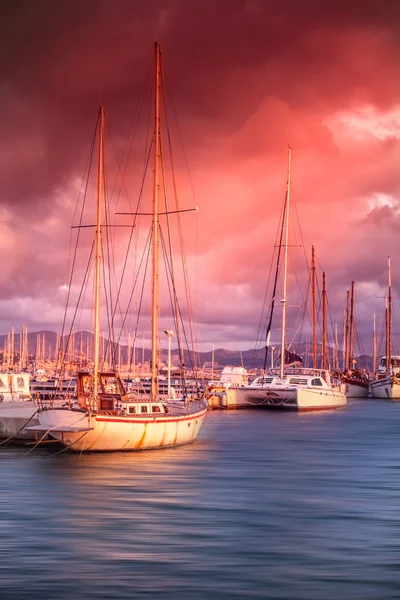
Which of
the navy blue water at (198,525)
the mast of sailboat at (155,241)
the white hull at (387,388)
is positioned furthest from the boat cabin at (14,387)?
the white hull at (387,388)

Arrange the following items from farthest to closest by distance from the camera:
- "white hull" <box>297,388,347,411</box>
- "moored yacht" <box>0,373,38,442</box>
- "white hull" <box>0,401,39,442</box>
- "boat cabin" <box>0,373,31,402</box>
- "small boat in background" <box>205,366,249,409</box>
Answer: "small boat in background" <box>205,366,249,409</box>, "white hull" <box>297,388,347,411</box>, "boat cabin" <box>0,373,31,402</box>, "white hull" <box>0,401,39,442</box>, "moored yacht" <box>0,373,38,442</box>

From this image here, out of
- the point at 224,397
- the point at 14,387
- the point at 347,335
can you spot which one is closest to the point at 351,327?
the point at 347,335

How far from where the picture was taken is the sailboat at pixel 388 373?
136 meters

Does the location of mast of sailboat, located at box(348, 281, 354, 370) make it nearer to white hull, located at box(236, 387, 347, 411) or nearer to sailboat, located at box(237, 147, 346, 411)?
sailboat, located at box(237, 147, 346, 411)

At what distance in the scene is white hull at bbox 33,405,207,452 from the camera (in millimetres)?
40062

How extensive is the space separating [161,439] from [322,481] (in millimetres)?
9219

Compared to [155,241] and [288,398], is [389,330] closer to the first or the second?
[288,398]

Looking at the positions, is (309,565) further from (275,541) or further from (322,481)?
(322,481)

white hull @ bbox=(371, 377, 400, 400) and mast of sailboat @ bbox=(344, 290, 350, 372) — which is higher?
mast of sailboat @ bbox=(344, 290, 350, 372)

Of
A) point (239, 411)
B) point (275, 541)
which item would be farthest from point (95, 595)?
point (239, 411)

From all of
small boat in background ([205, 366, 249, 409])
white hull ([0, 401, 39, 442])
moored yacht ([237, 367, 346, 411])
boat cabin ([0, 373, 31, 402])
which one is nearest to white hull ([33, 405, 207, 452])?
white hull ([0, 401, 39, 442])

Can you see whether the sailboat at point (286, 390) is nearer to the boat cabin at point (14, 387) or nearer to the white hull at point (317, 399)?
the white hull at point (317, 399)

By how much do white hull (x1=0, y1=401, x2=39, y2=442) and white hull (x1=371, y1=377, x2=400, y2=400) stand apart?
93.3 meters

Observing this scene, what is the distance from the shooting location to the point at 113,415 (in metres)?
40.9
